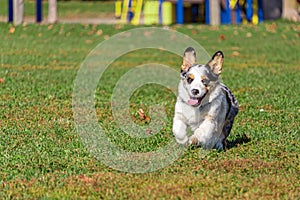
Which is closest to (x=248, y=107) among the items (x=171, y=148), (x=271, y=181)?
(x=171, y=148)

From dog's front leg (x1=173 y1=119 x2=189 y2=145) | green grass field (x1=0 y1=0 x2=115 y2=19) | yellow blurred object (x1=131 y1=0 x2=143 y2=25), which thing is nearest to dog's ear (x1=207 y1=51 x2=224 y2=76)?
dog's front leg (x1=173 y1=119 x2=189 y2=145)

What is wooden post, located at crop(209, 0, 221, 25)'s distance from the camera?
21.5 metres

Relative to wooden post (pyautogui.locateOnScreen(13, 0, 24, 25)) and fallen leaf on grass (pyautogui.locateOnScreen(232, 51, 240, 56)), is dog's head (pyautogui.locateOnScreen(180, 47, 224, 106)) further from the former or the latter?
wooden post (pyautogui.locateOnScreen(13, 0, 24, 25))

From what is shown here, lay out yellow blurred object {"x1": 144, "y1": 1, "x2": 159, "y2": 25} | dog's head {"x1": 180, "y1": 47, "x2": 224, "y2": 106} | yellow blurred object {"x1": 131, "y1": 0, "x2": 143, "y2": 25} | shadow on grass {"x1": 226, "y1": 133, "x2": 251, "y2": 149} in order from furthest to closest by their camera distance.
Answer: yellow blurred object {"x1": 144, "y1": 1, "x2": 159, "y2": 25}
yellow blurred object {"x1": 131, "y1": 0, "x2": 143, "y2": 25}
shadow on grass {"x1": 226, "y1": 133, "x2": 251, "y2": 149}
dog's head {"x1": 180, "y1": 47, "x2": 224, "y2": 106}

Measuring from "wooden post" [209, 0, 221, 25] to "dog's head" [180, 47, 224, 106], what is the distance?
14.9 meters

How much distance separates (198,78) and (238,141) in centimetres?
126

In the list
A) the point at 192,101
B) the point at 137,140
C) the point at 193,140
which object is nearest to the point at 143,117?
the point at 137,140

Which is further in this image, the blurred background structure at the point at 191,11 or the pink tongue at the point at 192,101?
the blurred background structure at the point at 191,11

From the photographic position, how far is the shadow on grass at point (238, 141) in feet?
23.9

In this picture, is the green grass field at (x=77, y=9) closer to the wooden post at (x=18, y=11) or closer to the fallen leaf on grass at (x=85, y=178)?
the wooden post at (x=18, y=11)

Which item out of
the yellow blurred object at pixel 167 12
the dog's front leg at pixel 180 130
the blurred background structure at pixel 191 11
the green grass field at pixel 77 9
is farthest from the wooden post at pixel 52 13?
the dog's front leg at pixel 180 130

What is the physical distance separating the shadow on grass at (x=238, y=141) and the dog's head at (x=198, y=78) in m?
0.83

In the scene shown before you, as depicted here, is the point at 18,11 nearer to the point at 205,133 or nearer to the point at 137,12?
the point at 137,12

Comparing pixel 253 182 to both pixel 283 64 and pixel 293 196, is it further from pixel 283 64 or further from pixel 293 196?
pixel 283 64
